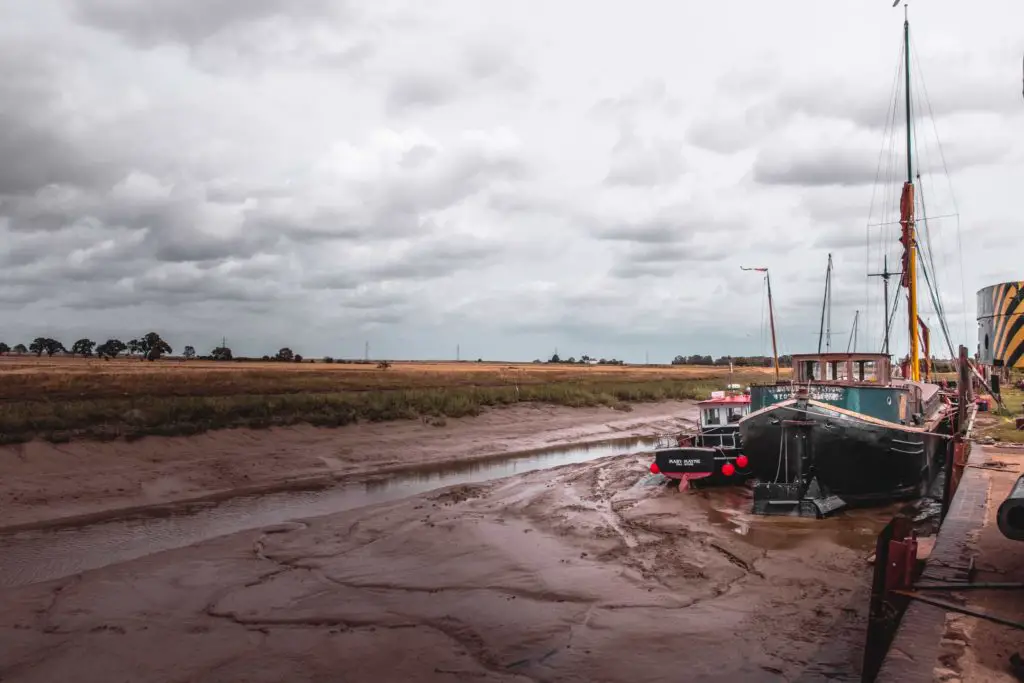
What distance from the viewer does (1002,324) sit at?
144ft

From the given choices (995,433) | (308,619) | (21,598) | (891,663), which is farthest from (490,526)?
(995,433)

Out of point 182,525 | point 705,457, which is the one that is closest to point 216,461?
point 182,525

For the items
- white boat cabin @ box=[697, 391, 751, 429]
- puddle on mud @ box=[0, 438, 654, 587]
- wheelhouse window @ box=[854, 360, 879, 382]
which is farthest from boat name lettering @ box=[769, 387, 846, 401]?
puddle on mud @ box=[0, 438, 654, 587]

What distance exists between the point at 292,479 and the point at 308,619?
13866mm

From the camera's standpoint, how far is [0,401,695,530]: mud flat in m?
19.3

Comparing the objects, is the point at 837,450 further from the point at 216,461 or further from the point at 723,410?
the point at 216,461

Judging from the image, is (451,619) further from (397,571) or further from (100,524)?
(100,524)

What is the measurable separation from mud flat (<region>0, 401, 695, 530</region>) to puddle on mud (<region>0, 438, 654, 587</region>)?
4.39 ft

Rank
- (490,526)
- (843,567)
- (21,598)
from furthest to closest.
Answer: (490,526) < (843,567) < (21,598)

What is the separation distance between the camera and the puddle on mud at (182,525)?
14227 millimetres

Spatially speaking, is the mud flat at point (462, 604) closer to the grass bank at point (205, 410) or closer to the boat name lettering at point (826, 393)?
the boat name lettering at point (826, 393)

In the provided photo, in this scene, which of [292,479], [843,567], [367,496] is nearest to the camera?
[843,567]

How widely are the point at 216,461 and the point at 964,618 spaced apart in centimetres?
2251

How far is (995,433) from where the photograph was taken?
24344mm
